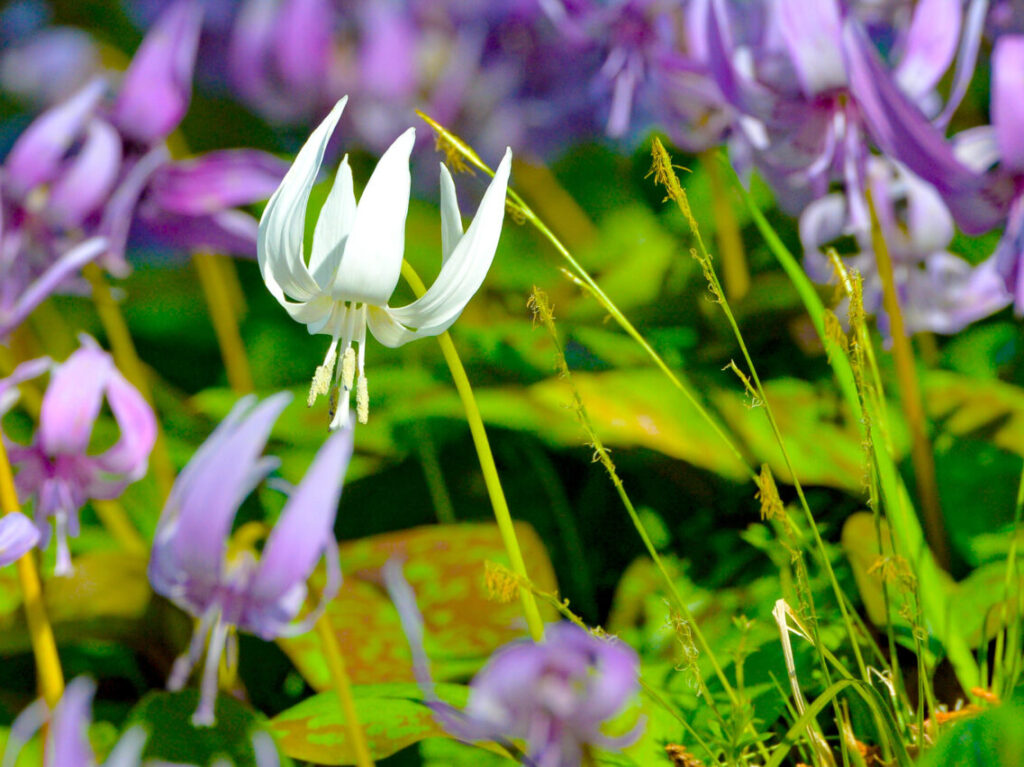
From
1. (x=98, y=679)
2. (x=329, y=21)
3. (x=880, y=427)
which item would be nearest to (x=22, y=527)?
(x=98, y=679)

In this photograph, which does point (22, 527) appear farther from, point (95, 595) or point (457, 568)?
point (457, 568)

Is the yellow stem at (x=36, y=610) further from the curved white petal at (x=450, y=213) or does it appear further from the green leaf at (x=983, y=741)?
the green leaf at (x=983, y=741)

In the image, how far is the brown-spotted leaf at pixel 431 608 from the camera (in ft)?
2.58

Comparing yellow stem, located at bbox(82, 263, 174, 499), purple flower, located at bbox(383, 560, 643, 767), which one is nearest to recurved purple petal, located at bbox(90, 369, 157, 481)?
yellow stem, located at bbox(82, 263, 174, 499)

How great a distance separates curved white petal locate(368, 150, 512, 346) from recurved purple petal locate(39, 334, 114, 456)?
0.33 metres

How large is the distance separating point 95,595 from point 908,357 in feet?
2.40

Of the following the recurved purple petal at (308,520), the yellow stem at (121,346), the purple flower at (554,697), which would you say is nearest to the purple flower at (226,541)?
the recurved purple petal at (308,520)

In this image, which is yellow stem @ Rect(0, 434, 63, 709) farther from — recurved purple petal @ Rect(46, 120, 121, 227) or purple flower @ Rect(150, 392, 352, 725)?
recurved purple petal @ Rect(46, 120, 121, 227)

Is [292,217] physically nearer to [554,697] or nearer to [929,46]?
[554,697]

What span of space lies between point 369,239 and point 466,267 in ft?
0.18

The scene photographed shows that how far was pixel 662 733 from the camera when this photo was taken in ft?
2.11

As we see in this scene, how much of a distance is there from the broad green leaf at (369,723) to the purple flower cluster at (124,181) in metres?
0.48

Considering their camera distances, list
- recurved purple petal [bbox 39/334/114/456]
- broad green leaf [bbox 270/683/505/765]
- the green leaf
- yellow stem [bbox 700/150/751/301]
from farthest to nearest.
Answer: yellow stem [bbox 700/150/751/301] → recurved purple petal [bbox 39/334/114/456] → broad green leaf [bbox 270/683/505/765] → the green leaf

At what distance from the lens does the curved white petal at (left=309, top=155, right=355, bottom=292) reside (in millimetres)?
519
